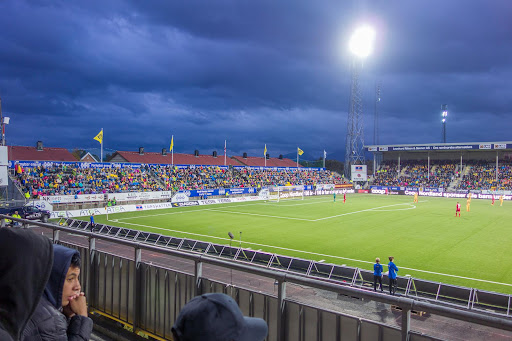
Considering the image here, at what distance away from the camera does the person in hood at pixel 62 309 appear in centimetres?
233

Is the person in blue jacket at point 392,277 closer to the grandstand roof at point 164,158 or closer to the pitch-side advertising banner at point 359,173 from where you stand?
the grandstand roof at point 164,158

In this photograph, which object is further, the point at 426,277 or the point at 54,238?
the point at 426,277

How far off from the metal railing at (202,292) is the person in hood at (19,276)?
8.59 ft

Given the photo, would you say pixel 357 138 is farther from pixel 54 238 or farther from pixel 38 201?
pixel 54 238

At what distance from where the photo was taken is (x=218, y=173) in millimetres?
66812

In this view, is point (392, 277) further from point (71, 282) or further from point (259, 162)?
point (259, 162)

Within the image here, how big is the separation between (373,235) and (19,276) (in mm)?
27946

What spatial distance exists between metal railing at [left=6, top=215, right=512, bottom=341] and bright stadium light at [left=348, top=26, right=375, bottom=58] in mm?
67371

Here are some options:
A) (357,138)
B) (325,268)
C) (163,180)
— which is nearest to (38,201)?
(163,180)

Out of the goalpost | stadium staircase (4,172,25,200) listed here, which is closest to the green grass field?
stadium staircase (4,172,25,200)

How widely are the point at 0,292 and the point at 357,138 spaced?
8656 cm

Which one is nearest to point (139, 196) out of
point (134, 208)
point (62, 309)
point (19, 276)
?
point (134, 208)

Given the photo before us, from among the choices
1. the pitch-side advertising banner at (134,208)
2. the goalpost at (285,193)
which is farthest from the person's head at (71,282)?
the goalpost at (285,193)

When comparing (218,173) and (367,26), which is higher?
(367,26)
